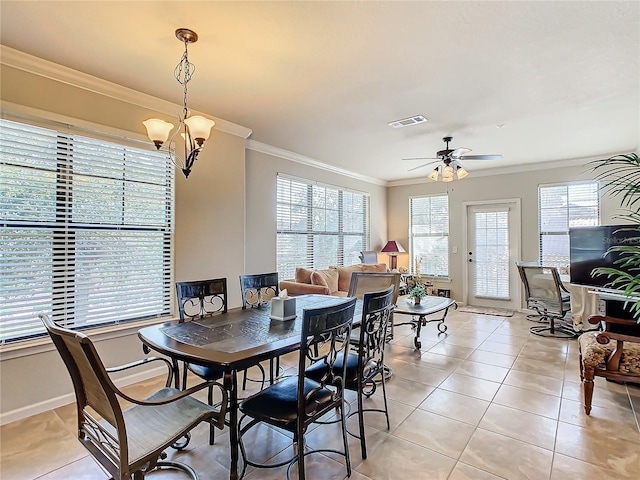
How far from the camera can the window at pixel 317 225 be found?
5.35 meters

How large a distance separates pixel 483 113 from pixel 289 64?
2262mm

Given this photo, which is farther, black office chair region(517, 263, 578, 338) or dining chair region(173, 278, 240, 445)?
black office chair region(517, 263, 578, 338)

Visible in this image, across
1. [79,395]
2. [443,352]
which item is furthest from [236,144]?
[443,352]

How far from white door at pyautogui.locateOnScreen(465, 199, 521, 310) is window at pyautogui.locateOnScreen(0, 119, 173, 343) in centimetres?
577

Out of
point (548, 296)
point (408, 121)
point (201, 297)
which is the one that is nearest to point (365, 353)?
point (201, 297)

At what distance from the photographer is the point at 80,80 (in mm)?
2818

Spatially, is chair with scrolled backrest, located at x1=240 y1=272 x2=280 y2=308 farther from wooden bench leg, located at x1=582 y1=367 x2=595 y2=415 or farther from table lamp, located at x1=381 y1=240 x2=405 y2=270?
table lamp, located at x1=381 y1=240 x2=405 y2=270

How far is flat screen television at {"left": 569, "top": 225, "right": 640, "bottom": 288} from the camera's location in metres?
3.82

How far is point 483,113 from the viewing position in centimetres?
365

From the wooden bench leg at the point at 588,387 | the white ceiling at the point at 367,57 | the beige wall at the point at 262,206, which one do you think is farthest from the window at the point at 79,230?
the wooden bench leg at the point at 588,387

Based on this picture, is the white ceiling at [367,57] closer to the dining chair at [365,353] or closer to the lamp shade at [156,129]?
the lamp shade at [156,129]

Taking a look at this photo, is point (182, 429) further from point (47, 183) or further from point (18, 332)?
point (47, 183)

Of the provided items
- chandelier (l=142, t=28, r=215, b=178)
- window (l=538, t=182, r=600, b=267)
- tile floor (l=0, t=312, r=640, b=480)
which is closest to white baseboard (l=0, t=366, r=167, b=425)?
tile floor (l=0, t=312, r=640, b=480)

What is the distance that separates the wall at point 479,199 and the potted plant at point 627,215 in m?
0.29
